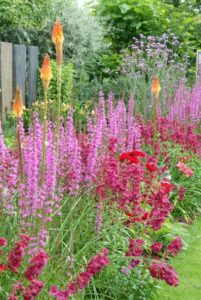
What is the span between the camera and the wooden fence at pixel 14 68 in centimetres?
969

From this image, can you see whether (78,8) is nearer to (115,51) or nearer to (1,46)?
(115,51)

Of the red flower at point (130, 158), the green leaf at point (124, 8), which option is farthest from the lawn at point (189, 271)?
the green leaf at point (124, 8)

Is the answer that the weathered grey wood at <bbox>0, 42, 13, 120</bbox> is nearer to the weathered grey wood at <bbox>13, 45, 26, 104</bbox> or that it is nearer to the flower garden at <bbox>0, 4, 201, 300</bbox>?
the weathered grey wood at <bbox>13, 45, 26, 104</bbox>

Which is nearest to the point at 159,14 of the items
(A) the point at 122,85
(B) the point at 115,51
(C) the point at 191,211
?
(B) the point at 115,51

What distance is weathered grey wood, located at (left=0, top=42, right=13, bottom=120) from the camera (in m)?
9.63

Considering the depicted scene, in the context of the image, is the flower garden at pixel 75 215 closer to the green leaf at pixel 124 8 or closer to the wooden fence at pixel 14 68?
the wooden fence at pixel 14 68

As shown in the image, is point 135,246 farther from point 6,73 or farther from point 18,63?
point 18,63

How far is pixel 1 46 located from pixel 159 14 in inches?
237

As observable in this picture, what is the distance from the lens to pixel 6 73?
9.80 meters

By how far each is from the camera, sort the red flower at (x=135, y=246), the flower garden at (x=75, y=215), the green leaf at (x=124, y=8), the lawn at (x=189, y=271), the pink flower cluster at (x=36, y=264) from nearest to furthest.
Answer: the pink flower cluster at (x=36, y=264) < the flower garden at (x=75, y=215) < the red flower at (x=135, y=246) < the lawn at (x=189, y=271) < the green leaf at (x=124, y=8)

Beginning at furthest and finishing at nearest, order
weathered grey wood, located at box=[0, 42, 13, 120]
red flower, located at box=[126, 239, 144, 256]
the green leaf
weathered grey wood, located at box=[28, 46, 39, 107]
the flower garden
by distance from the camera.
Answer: the green leaf
weathered grey wood, located at box=[28, 46, 39, 107]
weathered grey wood, located at box=[0, 42, 13, 120]
red flower, located at box=[126, 239, 144, 256]
the flower garden

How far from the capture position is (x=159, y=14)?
1446 cm

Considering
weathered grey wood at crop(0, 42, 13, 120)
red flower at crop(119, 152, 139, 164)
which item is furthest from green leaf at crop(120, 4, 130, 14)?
red flower at crop(119, 152, 139, 164)

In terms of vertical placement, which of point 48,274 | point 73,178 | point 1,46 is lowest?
point 48,274
